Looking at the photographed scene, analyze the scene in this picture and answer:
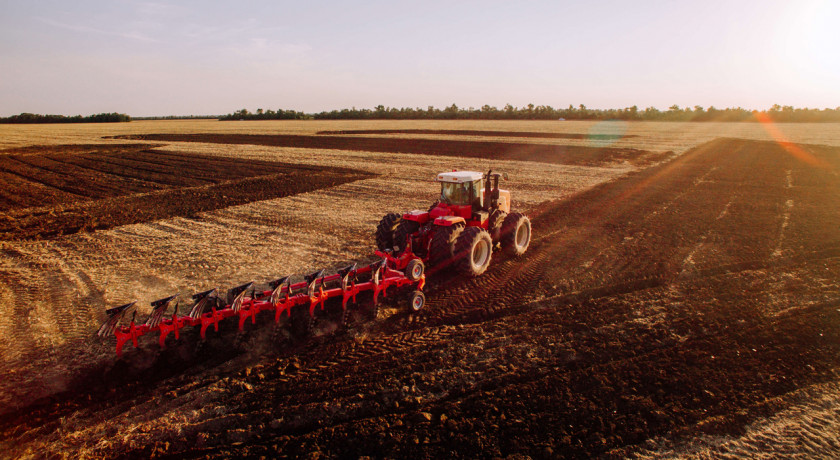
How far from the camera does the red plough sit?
17.7 feet

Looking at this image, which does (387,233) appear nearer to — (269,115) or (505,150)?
(505,150)

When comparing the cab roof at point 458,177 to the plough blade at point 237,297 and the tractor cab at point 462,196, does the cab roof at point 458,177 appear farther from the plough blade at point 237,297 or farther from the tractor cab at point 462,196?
the plough blade at point 237,297

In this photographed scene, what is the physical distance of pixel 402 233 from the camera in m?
8.18

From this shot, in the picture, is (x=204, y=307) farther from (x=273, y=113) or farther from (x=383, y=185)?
(x=273, y=113)

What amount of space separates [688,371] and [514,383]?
2037mm

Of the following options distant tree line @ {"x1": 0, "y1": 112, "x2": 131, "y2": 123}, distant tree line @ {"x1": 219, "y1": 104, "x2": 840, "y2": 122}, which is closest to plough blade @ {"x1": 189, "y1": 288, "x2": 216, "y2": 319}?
distant tree line @ {"x1": 219, "y1": 104, "x2": 840, "y2": 122}

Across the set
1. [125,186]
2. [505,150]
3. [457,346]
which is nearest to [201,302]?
[457,346]

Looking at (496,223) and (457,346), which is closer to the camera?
(457,346)

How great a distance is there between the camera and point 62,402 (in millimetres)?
4746

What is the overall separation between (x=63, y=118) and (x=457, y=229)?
105168mm

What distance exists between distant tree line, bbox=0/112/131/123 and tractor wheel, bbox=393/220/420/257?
94431mm

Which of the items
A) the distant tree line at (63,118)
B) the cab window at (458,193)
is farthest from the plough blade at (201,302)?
the distant tree line at (63,118)

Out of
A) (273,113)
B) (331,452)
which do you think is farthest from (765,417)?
(273,113)

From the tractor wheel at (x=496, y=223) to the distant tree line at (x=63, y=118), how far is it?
3734 inches
